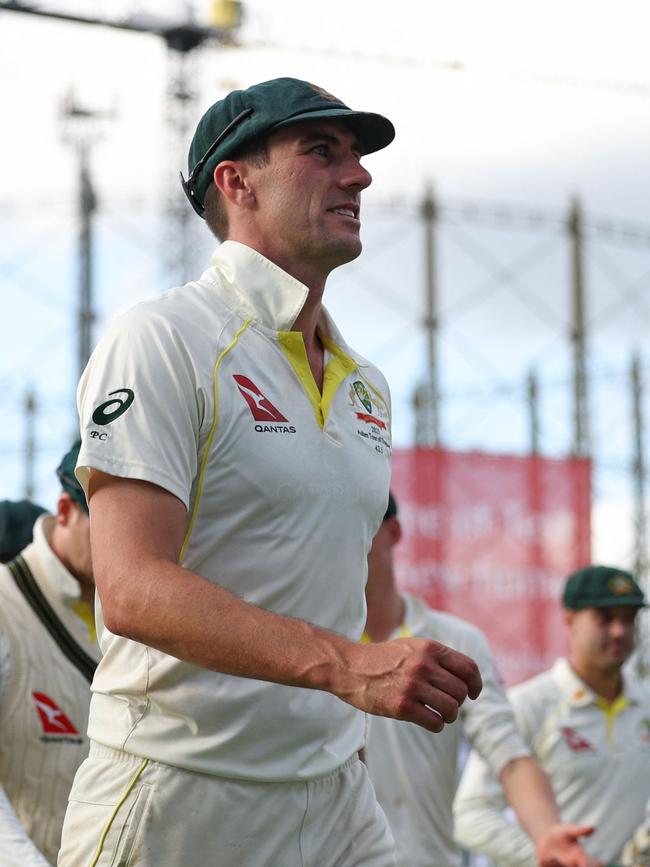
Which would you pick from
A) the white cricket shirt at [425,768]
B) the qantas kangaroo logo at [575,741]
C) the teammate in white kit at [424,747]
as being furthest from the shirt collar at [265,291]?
the qantas kangaroo logo at [575,741]

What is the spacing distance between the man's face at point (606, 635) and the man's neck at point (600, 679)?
0.07 feet

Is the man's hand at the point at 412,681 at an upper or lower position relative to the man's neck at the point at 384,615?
lower

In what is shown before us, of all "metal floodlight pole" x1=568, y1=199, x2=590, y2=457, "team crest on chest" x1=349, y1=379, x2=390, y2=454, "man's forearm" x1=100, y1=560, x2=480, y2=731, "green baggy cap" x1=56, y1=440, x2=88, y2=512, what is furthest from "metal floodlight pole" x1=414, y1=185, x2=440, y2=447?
"man's forearm" x1=100, y1=560, x2=480, y2=731

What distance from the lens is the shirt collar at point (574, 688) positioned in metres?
8.09

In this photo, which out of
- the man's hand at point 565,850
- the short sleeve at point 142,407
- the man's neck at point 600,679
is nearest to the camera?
the short sleeve at point 142,407

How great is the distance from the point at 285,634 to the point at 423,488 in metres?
13.0

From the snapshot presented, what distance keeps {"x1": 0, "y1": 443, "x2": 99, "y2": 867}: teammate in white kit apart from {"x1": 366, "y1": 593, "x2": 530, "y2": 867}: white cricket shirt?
1598mm

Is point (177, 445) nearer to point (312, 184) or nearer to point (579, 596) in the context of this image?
point (312, 184)

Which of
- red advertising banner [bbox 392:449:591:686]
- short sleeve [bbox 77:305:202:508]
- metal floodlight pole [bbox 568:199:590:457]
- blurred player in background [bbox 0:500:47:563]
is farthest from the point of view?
metal floodlight pole [bbox 568:199:590:457]

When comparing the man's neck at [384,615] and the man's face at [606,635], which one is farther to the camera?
the man's face at [606,635]

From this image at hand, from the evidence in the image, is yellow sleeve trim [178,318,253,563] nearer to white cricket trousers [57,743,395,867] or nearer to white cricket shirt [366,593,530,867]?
white cricket trousers [57,743,395,867]

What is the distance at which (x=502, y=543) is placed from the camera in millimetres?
16562

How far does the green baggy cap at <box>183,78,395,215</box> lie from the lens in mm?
3494

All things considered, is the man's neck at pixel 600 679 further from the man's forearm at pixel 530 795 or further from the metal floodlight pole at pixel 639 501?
the metal floodlight pole at pixel 639 501
